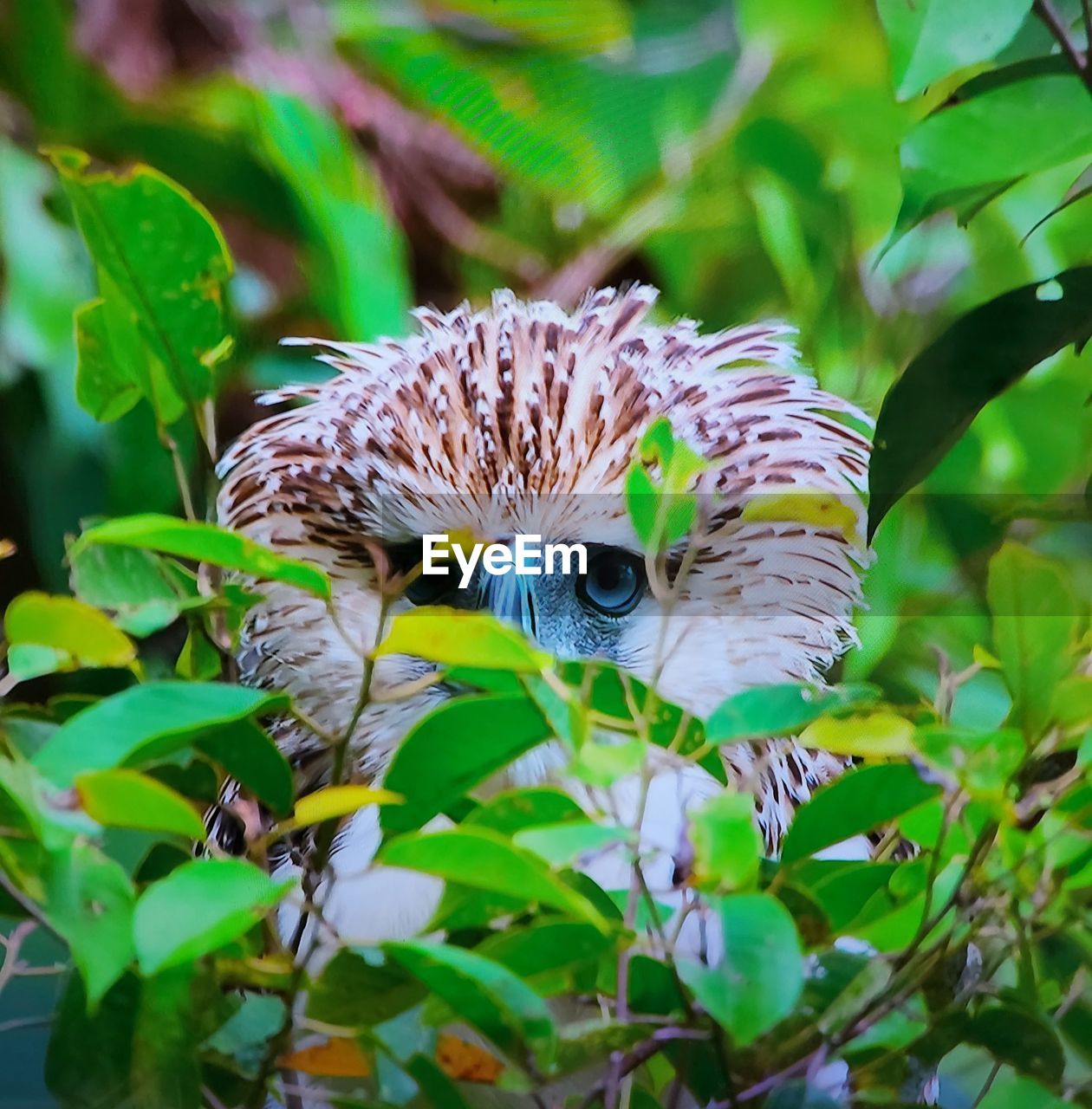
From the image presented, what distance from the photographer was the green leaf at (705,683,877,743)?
46 cm

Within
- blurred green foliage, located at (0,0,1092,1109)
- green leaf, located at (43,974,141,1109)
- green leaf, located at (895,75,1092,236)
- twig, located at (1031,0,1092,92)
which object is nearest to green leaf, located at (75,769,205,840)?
blurred green foliage, located at (0,0,1092,1109)

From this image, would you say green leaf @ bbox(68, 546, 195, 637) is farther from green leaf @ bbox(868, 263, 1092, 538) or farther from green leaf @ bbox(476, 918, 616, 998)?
green leaf @ bbox(868, 263, 1092, 538)

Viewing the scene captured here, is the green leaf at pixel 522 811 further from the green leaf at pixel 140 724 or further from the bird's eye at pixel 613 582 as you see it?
the bird's eye at pixel 613 582

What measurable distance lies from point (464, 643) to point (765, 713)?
0.14 metres

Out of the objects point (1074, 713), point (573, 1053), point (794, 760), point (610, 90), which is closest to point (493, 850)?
point (573, 1053)

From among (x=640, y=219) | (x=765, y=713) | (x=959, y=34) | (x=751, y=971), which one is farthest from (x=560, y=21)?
(x=751, y=971)

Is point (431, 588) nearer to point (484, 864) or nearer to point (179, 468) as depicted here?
point (179, 468)

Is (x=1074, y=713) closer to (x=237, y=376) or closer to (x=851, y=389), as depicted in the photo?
(x=851, y=389)

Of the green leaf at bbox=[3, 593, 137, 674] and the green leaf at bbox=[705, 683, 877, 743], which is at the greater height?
the green leaf at bbox=[3, 593, 137, 674]

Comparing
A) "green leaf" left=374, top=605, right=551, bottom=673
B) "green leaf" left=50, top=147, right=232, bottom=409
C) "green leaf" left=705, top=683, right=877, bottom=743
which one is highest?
"green leaf" left=50, top=147, right=232, bottom=409

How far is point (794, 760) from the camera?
723mm

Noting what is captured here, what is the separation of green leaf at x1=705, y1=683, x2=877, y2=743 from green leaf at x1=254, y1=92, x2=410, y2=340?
0.36m

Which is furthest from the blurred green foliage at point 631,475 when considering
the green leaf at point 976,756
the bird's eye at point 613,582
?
the bird's eye at point 613,582

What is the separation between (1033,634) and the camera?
1.49ft
